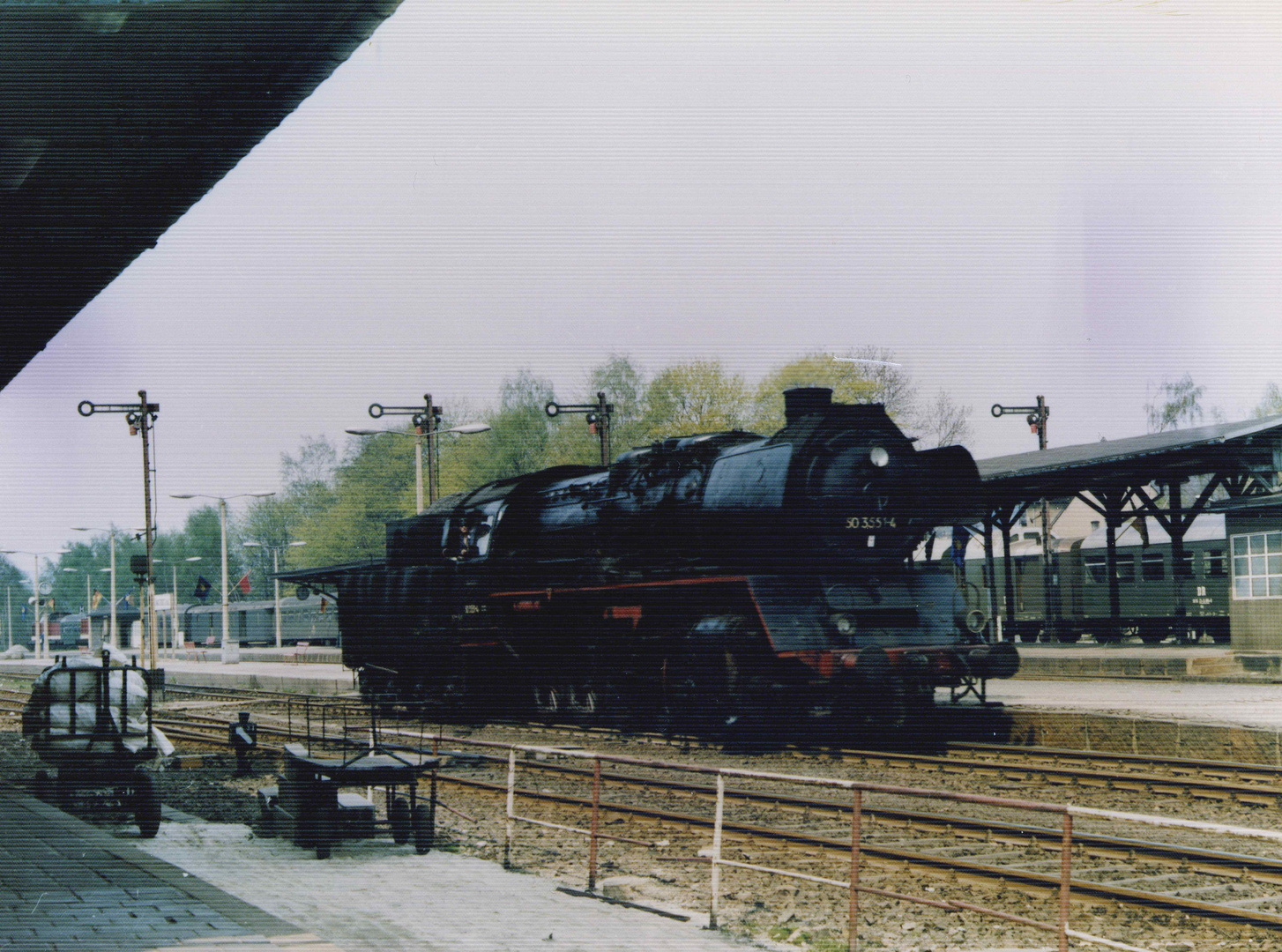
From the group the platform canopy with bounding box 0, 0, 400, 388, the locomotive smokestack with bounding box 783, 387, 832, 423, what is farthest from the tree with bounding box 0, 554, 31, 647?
the platform canopy with bounding box 0, 0, 400, 388

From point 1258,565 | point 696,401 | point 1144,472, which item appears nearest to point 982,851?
point 1258,565

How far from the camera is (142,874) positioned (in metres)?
7.60

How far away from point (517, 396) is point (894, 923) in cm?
6190

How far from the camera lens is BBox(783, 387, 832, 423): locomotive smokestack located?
14.3 metres

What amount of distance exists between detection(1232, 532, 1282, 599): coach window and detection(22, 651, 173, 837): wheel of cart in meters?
17.7

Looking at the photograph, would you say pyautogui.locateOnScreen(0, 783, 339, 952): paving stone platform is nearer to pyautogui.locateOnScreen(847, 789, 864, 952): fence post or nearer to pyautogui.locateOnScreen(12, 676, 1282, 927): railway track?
pyautogui.locateOnScreen(12, 676, 1282, 927): railway track

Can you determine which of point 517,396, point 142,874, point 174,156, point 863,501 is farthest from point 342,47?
point 517,396

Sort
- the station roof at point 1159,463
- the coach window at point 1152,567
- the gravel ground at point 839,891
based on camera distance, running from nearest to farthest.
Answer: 1. the gravel ground at point 839,891
2. the station roof at point 1159,463
3. the coach window at point 1152,567

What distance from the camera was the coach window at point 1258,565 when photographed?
2066cm

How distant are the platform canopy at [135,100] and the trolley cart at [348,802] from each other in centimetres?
406

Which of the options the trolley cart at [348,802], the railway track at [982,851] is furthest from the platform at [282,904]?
the railway track at [982,851]

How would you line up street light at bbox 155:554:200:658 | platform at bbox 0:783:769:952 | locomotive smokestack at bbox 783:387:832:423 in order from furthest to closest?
street light at bbox 155:554:200:658, locomotive smokestack at bbox 783:387:832:423, platform at bbox 0:783:769:952

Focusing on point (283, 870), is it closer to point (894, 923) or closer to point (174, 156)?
point (894, 923)

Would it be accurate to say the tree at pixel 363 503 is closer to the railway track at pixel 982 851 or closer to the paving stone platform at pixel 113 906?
the railway track at pixel 982 851
